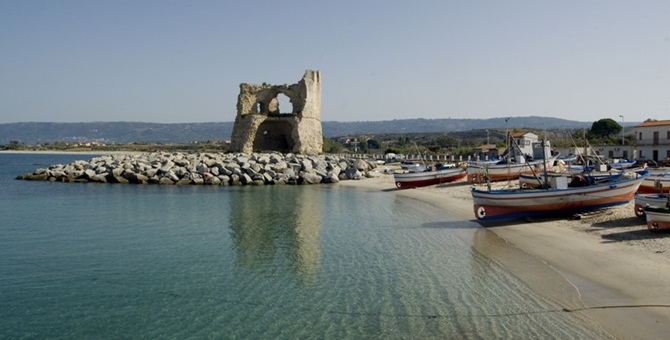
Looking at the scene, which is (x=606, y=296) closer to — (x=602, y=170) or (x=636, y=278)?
(x=636, y=278)

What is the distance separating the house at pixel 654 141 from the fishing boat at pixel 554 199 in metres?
24.9

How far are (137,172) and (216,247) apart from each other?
68.2 ft

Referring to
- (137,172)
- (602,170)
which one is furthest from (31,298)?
(137,172)

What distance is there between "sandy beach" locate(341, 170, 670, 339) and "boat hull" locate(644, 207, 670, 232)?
20 cm

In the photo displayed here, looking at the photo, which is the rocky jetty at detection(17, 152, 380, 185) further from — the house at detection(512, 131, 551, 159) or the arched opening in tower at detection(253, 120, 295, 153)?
the house at detection(512, 131, 551, 159)

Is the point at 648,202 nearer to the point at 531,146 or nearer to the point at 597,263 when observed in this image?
the point at 597,263

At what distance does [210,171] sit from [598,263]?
24192mm

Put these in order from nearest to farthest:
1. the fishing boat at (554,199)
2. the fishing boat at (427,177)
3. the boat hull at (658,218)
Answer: the boat hull at (658,218)
the fishing boat at (554,199)
the fishing boat at (427,177)

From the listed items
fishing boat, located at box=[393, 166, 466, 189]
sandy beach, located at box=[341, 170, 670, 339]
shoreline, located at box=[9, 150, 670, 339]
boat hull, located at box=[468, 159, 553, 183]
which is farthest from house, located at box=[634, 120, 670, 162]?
sandy beach, located at box=[341, 170, 670, 339]

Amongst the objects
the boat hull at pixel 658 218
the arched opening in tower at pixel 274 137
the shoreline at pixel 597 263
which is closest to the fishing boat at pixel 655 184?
the shoreline at pixel 597 263

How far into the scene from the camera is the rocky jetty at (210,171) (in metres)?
30.2

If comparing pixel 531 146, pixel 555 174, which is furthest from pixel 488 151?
pixel 555 174

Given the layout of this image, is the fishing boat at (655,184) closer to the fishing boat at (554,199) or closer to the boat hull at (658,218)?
the fishing boat at (554,199)

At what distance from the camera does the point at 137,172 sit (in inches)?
1229
